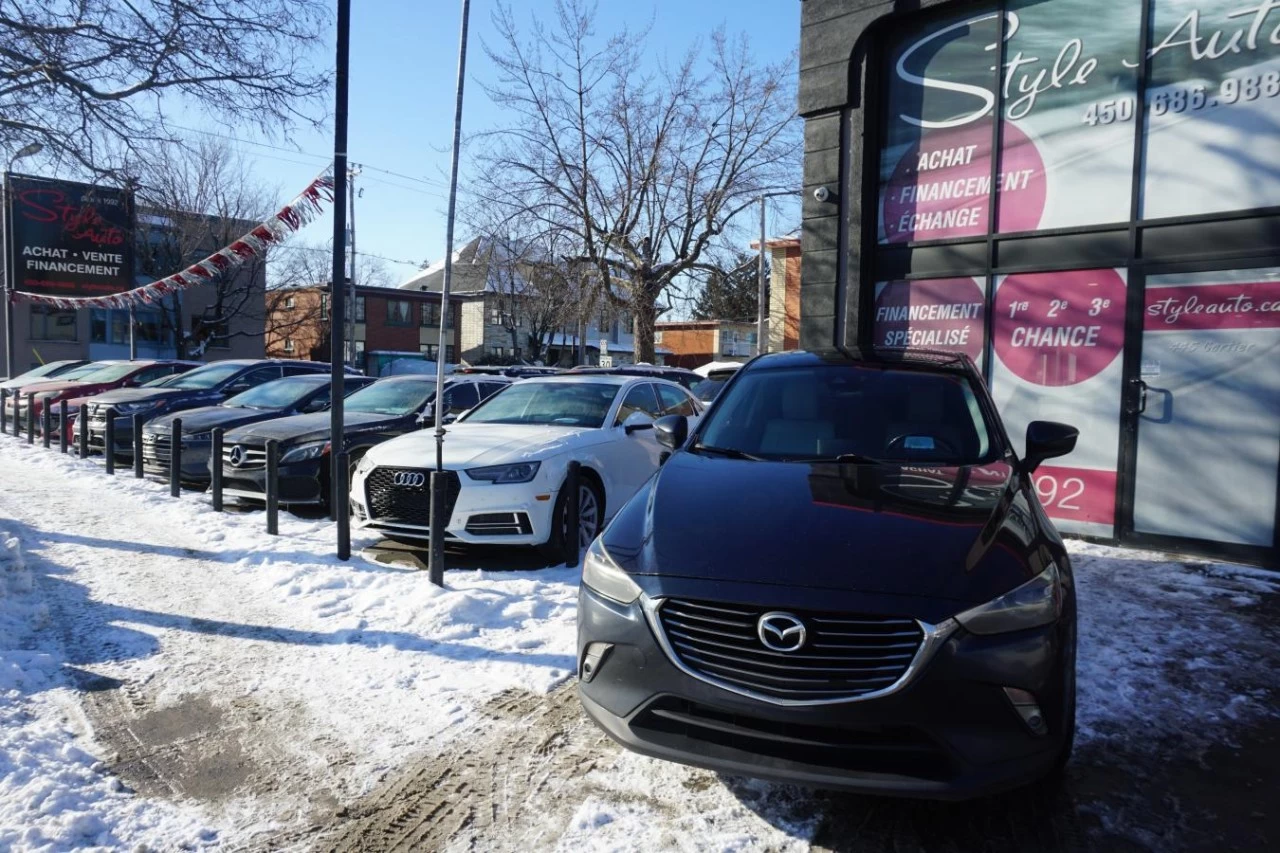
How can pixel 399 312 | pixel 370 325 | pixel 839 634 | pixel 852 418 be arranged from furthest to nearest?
1. pixel 399 312
2. pixel 370 325
3. pixel 852 418
4. pixel 839 634

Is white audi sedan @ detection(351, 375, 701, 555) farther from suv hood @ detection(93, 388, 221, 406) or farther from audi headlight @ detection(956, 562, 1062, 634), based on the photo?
suv hood @ detection(93, 388, 221, 406)

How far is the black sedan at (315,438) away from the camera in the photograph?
27.5 ft

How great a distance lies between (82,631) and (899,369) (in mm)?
4958

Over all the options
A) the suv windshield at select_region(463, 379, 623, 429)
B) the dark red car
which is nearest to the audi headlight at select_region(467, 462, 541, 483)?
the suv windshield at select_region(463, 379, 623, 429)

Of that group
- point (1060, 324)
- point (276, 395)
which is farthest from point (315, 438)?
point (1060, 324)

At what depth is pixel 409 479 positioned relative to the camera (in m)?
6.71

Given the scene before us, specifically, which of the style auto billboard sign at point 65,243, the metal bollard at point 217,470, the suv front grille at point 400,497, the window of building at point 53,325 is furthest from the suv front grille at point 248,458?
the window of building at point 53,325

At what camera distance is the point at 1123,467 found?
7.43 meters

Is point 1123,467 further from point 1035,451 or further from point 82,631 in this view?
point 82,631

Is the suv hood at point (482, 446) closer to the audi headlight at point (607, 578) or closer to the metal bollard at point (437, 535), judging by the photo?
the metal bollard at point (437, 535)

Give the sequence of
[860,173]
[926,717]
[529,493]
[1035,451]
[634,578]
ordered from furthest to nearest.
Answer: [860,173] < [529,493] < [1035,451] < [634,578] < [926,717]

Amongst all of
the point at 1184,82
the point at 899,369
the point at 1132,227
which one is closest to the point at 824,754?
the point at 899,369

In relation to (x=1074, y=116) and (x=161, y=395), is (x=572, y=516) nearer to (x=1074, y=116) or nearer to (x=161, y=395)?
(x=1074, y=116)

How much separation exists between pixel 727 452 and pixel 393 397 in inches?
258
